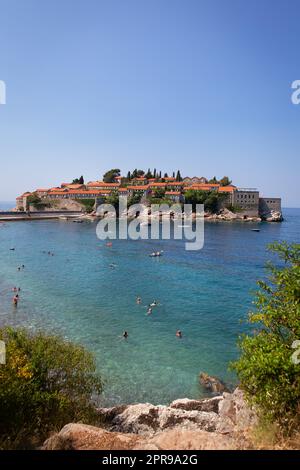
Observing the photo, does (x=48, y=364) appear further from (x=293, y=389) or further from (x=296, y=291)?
(x=296, y=291)

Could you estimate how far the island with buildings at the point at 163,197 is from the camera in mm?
147750

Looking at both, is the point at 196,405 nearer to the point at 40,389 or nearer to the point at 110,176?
the point at 40,389

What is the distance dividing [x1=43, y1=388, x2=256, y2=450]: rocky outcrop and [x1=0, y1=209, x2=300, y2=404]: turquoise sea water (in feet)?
9.61

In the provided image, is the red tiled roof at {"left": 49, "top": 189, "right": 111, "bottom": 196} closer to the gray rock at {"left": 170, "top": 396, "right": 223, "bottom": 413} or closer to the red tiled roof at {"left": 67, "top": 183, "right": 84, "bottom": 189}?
the red tiled roof at {"left": 67, "top": 183, "right": 84, "bottom": 189}

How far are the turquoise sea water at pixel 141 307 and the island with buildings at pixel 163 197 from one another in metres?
82.5

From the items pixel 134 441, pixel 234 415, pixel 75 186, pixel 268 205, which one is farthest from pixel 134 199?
pixel 134 441

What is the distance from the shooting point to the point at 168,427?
1494cm

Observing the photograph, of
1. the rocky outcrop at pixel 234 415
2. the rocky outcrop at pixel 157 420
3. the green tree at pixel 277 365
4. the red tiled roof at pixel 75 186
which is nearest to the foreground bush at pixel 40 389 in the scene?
the rocky outcrop at pixel 157 420

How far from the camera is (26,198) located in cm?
16362

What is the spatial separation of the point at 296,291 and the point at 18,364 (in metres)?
12.2

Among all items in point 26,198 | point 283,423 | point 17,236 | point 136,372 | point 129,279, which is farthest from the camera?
point 26,198

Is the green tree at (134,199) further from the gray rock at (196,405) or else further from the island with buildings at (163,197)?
the gray rock at (196,405)

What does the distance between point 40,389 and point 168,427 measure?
252 inches
